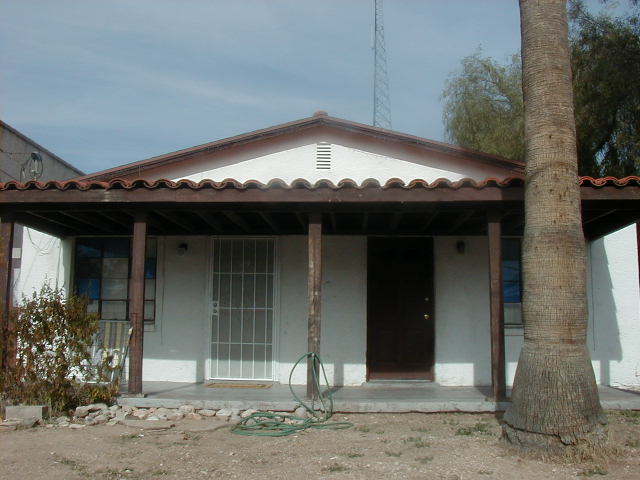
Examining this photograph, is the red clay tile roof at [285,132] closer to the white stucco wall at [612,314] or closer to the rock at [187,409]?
the white stucco wall at [612,314]

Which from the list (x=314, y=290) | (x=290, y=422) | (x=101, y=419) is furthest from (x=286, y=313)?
(x=101, y=419)

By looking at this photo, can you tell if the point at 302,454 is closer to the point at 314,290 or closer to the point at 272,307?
the point at 314,290

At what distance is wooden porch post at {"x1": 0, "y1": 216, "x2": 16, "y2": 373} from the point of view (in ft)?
24.7

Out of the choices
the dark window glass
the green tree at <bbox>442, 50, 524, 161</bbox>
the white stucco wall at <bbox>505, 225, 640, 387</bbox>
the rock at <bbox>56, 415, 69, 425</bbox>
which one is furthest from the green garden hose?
the green tree at <bbox>442, 50, 524, 161</bbox>

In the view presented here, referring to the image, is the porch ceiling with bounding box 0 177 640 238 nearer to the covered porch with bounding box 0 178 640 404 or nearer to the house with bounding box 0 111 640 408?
the covered porch with bounding box 0 178 640 404

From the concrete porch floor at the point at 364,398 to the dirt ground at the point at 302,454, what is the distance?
276 mm

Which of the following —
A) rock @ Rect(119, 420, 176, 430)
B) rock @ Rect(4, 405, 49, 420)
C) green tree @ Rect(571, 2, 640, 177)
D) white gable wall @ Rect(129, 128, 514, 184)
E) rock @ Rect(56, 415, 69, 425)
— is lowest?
rock @ Rect(119, 420, 176, 430)

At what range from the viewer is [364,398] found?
8.15 m

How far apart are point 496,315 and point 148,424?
13.8 ft

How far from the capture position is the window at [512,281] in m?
9.76

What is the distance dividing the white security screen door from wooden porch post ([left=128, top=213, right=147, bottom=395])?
2.07 m

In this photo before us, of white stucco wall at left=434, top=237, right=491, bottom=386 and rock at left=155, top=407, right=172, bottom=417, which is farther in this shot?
white stucco wall at left=434, top=237, right=491, bottom=386

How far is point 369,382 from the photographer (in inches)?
380

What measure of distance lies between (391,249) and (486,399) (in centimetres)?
300
